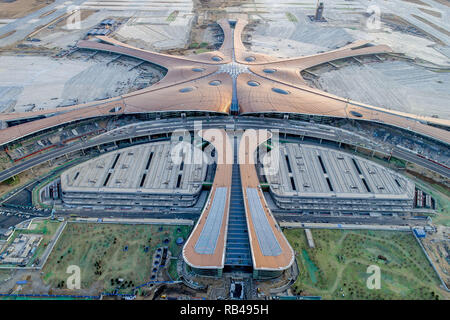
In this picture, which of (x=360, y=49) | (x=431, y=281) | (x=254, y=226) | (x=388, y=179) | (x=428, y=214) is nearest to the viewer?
(x=431, y=281)

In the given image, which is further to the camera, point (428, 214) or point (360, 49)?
point (360, 49)

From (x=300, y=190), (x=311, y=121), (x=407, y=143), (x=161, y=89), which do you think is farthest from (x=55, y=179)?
(x=407, y=143)

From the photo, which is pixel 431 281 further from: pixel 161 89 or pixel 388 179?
pixel 161 89

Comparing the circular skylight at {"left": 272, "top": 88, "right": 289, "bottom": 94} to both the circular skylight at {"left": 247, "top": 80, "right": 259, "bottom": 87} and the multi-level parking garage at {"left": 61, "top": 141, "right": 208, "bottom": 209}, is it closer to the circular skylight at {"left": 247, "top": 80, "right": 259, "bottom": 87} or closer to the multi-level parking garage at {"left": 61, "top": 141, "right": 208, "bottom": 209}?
the circular skylight at {"left": 247, "top": 80, "right": 259, "bottom": 87}

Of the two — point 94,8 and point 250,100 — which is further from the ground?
point 94,8

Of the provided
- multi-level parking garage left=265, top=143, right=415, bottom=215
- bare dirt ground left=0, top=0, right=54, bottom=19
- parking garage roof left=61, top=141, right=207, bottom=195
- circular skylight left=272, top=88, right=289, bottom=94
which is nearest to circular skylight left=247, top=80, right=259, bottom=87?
circular skylight left=272, top=88, right=289, bottom=94

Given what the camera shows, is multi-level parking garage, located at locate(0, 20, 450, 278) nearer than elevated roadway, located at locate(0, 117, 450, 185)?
Yes

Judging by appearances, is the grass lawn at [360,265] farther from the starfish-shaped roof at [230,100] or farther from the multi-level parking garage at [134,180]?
the starfish-shaped roof at [230,100]
